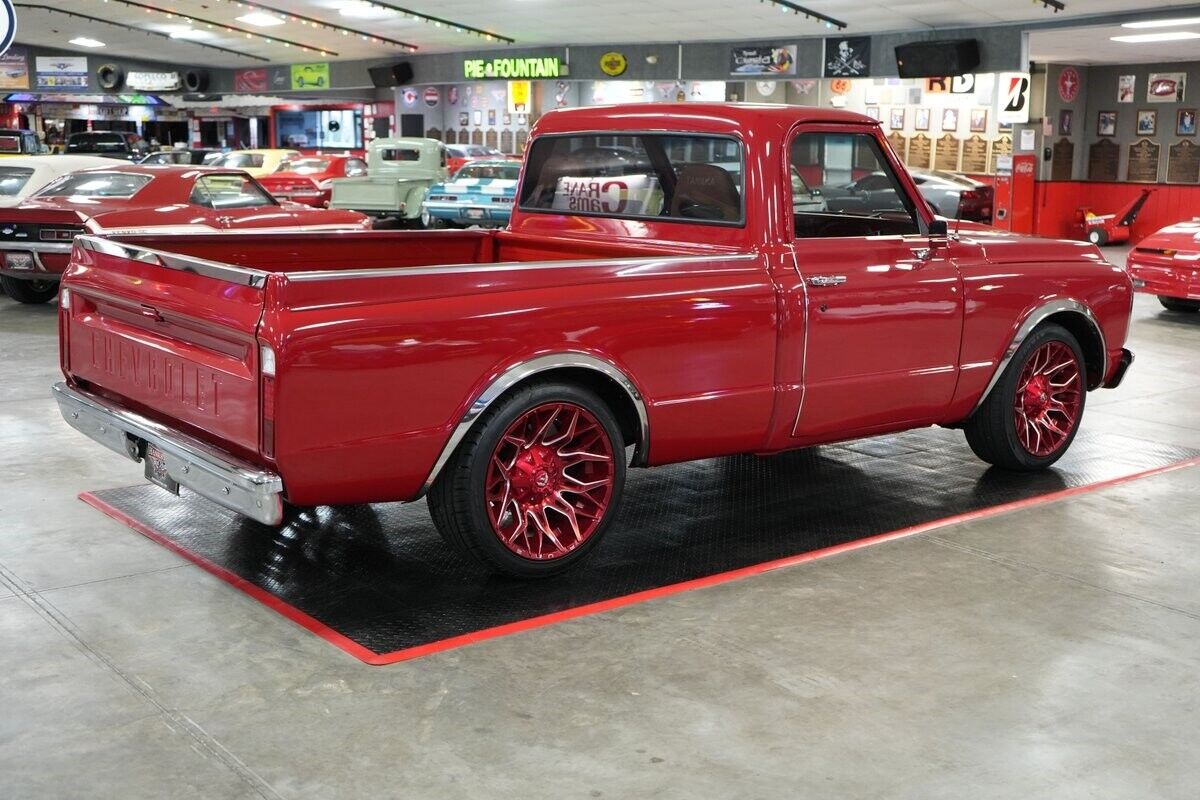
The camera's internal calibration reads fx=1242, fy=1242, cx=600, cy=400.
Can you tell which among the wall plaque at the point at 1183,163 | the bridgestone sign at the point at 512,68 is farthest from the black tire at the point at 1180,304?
the bridgestone sign at the point at 512,68

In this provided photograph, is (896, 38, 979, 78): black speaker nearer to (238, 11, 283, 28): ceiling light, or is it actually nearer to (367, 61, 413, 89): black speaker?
(238, 11, 283, 28): ceiling light

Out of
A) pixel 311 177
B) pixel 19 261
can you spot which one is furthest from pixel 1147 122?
pixel 19 261

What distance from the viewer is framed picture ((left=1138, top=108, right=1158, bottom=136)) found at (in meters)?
22.3

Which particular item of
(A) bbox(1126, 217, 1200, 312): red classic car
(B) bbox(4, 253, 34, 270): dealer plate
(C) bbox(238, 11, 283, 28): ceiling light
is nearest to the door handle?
(A) bbox(1126, 217, 1200, 312): red classic car

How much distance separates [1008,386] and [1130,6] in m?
13.8

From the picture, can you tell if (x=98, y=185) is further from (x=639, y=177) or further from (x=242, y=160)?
(x=242, y=160)

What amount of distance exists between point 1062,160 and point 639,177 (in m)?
19.6

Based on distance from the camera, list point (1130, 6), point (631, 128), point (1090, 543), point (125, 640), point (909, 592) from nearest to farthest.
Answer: point (125, 640), point (909, 592), point (1090, 543), point (631, 128), point (1130, 6)

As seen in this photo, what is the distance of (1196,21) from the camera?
17.4m

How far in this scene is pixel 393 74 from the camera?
3183cm

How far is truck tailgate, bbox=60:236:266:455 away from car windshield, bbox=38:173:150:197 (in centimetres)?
739

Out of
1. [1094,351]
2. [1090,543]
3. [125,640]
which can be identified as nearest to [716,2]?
[1094,351]

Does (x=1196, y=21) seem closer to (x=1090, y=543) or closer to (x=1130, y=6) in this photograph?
(x=1130, y=6)

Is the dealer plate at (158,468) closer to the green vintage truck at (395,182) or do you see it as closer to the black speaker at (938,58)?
the green vintage truck at (395,182)
